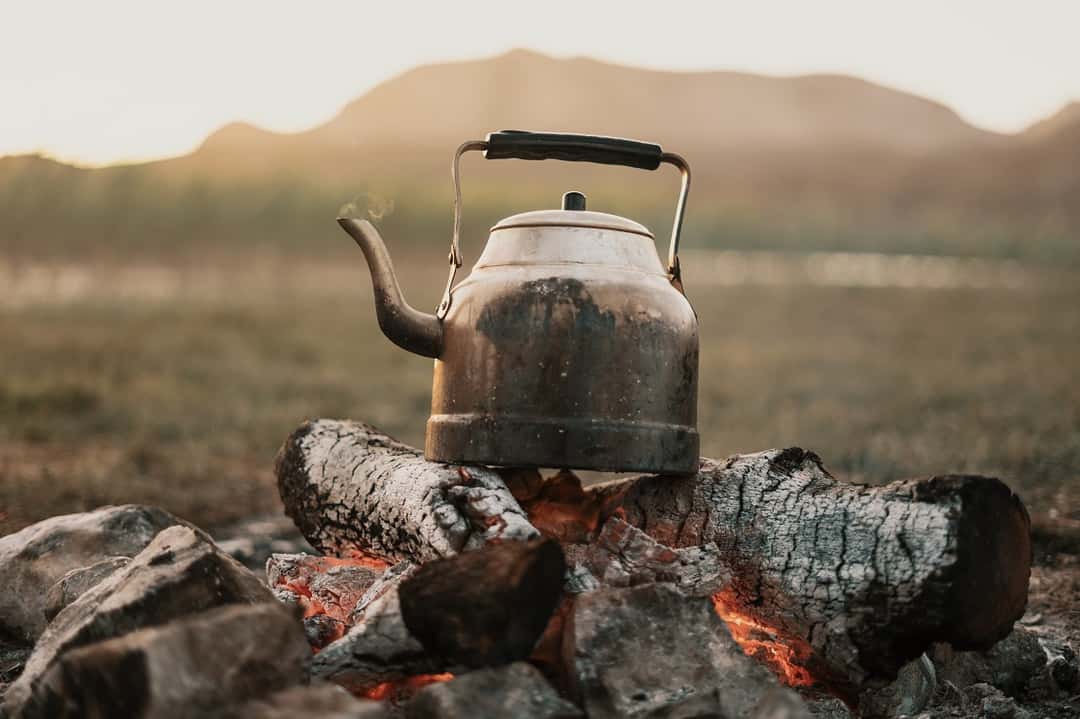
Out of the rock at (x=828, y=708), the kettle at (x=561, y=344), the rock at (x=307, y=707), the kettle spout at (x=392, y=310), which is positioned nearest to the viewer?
the rock at (x=307, y=707)

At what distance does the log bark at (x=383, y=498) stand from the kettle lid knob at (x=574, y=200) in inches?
35.2

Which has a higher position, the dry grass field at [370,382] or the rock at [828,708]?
the rock at [828,708]

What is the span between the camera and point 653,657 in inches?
110

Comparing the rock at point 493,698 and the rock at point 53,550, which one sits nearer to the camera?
the rock at point 493,698

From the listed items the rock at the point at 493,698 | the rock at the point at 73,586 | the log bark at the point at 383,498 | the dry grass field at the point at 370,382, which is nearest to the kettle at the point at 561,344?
the log bark at the point at 383,498

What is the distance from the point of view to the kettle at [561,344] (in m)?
3.12

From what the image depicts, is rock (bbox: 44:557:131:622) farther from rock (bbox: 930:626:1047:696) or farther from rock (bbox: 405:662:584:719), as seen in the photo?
rock (bbox: 930:626:1047:696)

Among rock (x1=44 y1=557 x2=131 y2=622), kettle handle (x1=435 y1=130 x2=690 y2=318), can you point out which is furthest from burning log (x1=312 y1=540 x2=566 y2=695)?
rock (x1=44 y1=557 x2=131 y2=622)

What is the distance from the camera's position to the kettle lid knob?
3495mm

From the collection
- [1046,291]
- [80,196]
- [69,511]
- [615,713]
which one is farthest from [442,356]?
[80,196]

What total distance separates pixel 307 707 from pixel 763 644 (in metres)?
1.62

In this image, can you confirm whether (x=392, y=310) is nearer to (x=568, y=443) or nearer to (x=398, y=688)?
(x=568, y=443)

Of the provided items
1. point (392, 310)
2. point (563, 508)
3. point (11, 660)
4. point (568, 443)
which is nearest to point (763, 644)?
point (563, 508)

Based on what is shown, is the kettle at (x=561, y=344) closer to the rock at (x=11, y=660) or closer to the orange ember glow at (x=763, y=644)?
the orange ember glow at (x=763, y=644)
